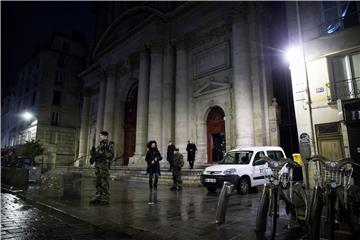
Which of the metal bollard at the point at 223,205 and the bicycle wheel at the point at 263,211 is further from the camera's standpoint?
the metal bollard at the point at 223,205

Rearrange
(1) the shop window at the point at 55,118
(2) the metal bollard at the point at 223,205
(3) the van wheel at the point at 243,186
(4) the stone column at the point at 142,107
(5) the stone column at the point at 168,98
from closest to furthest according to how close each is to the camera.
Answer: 1. (2) the metal bollard at the point at 223,205
2. (3) the van wheel at the point at 243,186
3. (5) the stone column at the point at 168,98
4. (4) the stone column at the point at 142,107
5. (1) the shop window at the point at 55,118

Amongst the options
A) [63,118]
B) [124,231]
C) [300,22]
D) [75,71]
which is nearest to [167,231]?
[124,231]

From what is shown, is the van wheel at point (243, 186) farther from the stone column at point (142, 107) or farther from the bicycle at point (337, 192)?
the stone column at point (142, 107)

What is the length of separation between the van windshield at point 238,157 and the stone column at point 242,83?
4145 millimetres

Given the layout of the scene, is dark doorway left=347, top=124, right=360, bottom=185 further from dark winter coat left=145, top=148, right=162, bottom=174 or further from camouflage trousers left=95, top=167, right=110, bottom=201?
camouflage trousers left=95, top=167, right=110, bottom=201

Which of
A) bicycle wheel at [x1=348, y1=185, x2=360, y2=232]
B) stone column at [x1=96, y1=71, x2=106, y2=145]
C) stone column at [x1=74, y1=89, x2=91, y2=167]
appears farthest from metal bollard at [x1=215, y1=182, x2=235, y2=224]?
stone column at [x1=74, y1=89, x2=91, y2=167]

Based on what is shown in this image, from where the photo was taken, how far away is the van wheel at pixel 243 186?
9133mm

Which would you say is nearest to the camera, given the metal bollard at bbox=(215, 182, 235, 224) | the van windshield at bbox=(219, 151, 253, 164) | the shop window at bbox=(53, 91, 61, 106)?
the metal bollard at bbox=(215, 182, 235, 224)

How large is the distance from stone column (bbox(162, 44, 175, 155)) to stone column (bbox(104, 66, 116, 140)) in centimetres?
812

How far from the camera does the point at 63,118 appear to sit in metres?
34.2

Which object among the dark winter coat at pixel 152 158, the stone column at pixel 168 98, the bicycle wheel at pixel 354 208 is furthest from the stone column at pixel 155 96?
the bicycle wheel at pixel 354 208

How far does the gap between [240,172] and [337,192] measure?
17.9 ft

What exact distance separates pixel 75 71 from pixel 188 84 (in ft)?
79.1

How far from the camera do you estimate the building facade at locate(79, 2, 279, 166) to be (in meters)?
Result: 15.2
